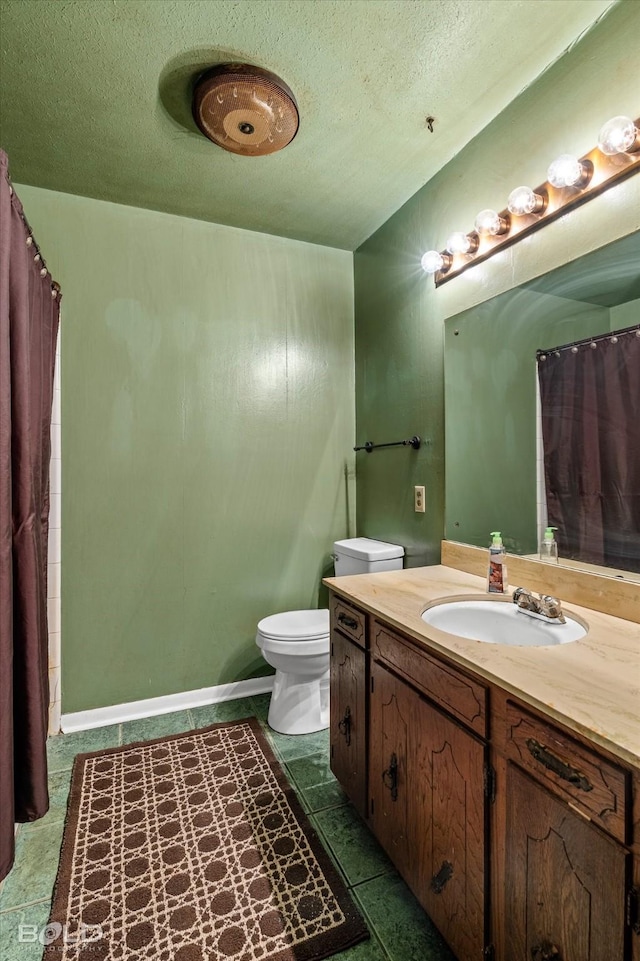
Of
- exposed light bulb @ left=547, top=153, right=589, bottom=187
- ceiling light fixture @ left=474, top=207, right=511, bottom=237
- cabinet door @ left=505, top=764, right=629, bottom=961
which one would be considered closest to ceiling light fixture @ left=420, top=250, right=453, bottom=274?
ceiling light fixture @ left=474, top=207, right=511, bottom=237

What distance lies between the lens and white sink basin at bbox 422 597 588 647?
1282 mm

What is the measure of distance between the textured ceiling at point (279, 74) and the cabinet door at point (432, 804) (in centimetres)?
188

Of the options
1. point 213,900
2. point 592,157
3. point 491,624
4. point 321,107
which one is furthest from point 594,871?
point 321,107

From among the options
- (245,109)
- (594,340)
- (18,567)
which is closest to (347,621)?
(18,567)

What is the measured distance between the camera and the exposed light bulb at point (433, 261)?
1.90 meters

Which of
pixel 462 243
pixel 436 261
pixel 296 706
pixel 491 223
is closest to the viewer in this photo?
pixel 491 223

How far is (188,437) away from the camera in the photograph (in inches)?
93.3

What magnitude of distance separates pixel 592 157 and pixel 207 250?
1.76 m

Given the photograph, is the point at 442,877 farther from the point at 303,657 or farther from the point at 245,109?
the point at 245,109

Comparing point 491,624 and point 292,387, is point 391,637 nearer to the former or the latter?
point 491,624

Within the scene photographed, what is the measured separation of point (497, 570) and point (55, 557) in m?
1.90

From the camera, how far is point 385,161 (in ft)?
6.25

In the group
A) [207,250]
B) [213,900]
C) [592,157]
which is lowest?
[213,900]

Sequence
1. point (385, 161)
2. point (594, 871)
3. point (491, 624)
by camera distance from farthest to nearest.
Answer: point (385, 161) → point (491, 624) → point (594, 871)
